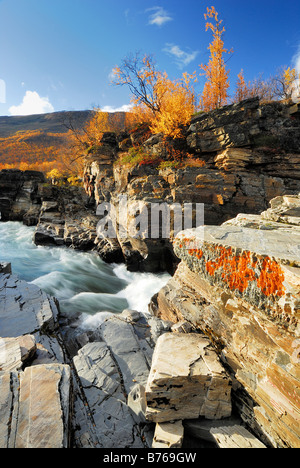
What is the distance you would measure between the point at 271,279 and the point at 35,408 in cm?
394

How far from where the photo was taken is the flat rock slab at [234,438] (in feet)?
9.29

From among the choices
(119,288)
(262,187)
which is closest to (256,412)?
(119,288)

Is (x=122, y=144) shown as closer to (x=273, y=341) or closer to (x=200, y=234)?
(x=200, y=234)

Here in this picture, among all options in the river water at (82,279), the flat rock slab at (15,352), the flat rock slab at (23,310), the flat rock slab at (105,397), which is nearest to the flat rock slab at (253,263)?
the flat rock slab at (105,397)

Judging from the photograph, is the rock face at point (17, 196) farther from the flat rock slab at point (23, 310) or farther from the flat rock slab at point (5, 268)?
the flat rock slab at point (23, 310)

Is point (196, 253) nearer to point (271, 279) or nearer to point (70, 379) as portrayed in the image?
point (271, 279)

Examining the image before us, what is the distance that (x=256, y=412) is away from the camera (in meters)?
3.07

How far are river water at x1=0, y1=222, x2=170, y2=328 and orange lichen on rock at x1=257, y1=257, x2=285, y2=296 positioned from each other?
6.08 metres

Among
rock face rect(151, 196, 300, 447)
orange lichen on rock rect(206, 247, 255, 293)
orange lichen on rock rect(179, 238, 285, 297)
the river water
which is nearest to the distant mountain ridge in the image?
the river water

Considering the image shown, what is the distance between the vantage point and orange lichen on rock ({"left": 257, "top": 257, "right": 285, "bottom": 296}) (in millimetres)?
2804

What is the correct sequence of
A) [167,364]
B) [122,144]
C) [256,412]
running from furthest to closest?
[122,144]
[167,364]
[256,412]

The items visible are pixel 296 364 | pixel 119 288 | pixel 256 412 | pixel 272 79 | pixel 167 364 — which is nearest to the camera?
pixel 296 364

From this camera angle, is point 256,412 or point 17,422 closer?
point 17,422
